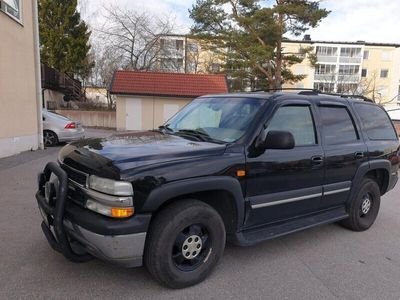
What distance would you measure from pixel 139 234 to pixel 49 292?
100 centimetres

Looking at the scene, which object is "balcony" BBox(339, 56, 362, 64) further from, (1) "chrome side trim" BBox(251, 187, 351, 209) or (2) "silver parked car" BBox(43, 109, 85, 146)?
(1) "chrome side trim" BBox(251, 187, 351, 209)

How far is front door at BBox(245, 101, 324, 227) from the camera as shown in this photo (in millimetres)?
3537

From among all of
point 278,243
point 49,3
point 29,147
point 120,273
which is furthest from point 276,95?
point 49,3

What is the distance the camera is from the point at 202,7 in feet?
97.5

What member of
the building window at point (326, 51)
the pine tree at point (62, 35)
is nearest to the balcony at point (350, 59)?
the building window at point (326, 51)

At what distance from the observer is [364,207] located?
504 centimetres

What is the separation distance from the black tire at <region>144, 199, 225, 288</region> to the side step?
288mm

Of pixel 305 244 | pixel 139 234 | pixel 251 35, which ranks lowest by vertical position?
pixel 305 244

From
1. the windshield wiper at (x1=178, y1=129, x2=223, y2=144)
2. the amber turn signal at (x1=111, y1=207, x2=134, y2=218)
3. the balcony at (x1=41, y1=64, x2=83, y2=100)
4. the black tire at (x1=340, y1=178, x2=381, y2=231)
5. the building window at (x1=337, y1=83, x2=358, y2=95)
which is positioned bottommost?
the black tire at (x1=340, y1=178, x2=381, y2=231)

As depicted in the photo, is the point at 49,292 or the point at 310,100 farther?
the point at 310,100

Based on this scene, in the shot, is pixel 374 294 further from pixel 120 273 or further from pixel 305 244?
pixel 120 273

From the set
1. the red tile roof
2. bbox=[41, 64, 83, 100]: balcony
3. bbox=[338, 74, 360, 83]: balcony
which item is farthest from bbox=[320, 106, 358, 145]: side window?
bbox=[338, 74, 360, 83]: balcony

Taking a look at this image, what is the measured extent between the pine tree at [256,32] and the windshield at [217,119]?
23.3 metres

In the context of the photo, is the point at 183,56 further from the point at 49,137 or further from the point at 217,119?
the point at 217,119
